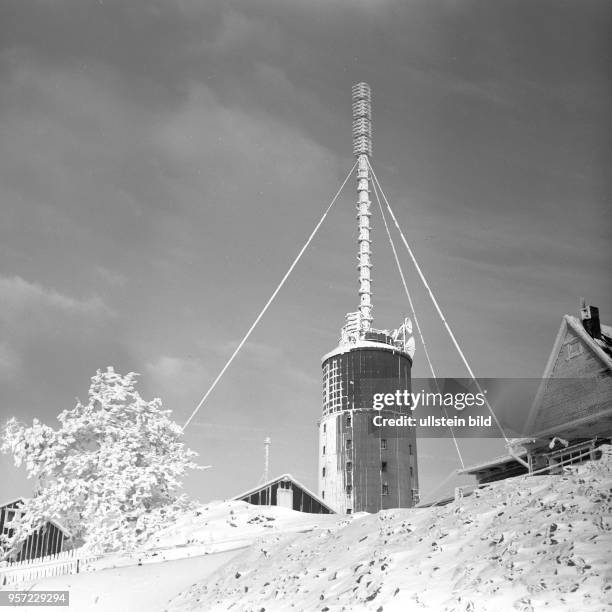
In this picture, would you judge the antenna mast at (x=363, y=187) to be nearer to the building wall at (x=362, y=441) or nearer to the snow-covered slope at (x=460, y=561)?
the building wall at (x=362, y=441)

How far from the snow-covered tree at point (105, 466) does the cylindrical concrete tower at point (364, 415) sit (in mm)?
17124

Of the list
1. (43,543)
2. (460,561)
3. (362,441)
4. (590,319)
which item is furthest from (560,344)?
(43,543)

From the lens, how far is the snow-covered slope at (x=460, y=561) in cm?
938

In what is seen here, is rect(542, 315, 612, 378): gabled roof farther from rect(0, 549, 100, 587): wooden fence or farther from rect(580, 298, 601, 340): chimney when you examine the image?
rect(0, 549, 100, 587): wooden fence

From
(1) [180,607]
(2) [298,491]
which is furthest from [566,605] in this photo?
(2) [298,491]

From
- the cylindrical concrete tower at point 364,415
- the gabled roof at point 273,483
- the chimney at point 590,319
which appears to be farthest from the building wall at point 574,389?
the cylindrical concrete tower at point 364,415

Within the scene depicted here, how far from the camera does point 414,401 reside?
173 ft

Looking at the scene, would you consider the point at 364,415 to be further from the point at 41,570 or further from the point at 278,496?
the point at 41,570

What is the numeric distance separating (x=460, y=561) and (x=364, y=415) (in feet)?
124

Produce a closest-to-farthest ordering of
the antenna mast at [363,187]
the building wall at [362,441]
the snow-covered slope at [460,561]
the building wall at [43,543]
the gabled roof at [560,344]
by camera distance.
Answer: the snow-covered slope at [460,561], the gabled roof at [560,344], the building wall at [43,543], the building wall at [362,441], the antenna mast at [363,187]

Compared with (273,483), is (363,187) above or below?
above

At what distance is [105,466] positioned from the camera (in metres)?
28.6

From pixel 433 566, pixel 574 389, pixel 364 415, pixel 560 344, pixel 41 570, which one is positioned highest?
pixel 364 415

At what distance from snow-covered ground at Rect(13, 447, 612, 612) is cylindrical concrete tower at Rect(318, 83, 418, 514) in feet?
89.6
